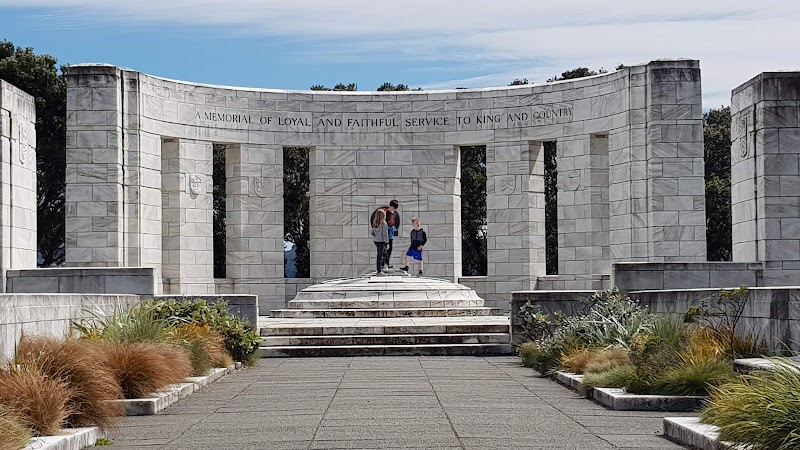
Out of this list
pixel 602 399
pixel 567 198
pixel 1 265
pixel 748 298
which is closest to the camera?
pixel 602 399

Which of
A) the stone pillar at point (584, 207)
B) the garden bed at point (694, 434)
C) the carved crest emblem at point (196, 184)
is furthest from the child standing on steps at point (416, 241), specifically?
the garden bed at point (694, 434)

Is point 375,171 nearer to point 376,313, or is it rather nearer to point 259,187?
point 259,187

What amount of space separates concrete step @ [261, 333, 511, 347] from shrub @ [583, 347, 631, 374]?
7208 millimetres

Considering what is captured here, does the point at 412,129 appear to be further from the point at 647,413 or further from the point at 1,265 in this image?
the point at 647,413

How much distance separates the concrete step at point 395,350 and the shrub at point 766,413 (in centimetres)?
1340

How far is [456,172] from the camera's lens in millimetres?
36219

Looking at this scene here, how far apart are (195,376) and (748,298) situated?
7.73 metres

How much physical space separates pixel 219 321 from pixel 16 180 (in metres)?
8.99

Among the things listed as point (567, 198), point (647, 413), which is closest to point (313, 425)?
point (647, 413)

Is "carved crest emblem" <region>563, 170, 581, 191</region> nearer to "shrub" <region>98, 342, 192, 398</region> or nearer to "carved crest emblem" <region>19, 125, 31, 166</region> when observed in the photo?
"carved crest emblem" <region>19, 125, 31, 166</region>

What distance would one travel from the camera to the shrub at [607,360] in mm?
15172

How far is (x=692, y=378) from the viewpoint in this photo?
12.9 metres

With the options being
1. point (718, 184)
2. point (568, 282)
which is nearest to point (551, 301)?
point (568, 282)

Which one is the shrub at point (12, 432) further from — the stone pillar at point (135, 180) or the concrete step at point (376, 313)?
the stone pillar at point (135, 180)
